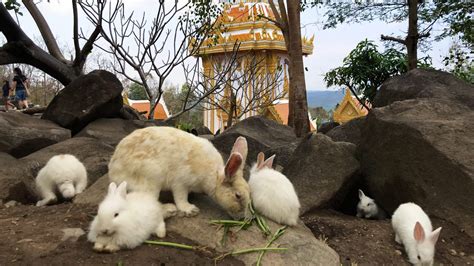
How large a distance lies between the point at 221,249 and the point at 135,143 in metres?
1.15

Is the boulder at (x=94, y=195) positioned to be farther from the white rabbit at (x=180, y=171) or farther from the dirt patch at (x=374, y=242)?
the dirt patch at (x=374, y=242)

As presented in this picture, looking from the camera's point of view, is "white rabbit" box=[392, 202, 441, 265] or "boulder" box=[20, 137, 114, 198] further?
"boulder" box=[20, 137, 114, 198]

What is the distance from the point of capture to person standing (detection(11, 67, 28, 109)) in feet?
51.5

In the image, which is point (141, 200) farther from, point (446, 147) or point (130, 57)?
point (130, 57)

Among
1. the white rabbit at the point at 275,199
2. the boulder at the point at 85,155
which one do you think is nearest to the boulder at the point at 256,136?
the boulder at the point at 85,155

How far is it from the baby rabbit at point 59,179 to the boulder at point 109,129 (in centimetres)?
291

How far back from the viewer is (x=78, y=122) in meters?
9.06

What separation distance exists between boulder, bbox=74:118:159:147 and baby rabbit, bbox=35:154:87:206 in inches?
115

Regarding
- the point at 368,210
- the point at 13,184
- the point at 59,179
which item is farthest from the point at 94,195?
the point at 368,210

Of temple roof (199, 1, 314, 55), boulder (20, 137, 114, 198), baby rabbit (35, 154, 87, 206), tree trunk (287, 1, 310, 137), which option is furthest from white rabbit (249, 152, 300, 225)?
temple roof (199, 1, 314, 55)

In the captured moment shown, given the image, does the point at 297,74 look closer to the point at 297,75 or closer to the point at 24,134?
the point at 297,75

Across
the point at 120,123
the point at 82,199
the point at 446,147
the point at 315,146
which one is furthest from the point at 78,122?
the point at 446,147

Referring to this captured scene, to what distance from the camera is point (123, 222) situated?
339cm

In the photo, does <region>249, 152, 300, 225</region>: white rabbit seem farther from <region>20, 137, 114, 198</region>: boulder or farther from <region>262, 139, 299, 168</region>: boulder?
<region>20, 137, 114, 198</region>: boulder
